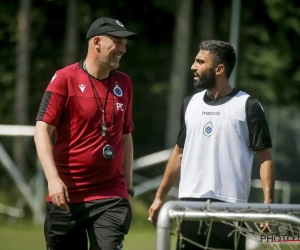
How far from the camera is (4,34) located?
28.0 meters

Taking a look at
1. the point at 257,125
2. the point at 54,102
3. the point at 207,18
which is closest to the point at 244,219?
the point at 257,125

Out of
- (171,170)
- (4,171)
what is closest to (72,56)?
(4,171)

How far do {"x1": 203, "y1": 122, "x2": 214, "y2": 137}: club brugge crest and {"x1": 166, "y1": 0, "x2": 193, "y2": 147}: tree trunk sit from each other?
1948 centimetres

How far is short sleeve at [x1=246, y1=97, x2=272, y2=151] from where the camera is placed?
6.48 metres

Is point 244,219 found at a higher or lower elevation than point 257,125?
lower

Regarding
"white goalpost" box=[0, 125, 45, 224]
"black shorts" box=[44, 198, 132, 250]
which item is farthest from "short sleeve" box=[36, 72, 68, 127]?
"white goalpost" box=[0, 125, 45, 224]

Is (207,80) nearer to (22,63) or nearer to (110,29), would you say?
(110,29)

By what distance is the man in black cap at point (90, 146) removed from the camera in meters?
6.57

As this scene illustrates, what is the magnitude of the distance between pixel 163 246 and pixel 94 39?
2.08 meters

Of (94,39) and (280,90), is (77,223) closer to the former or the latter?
(94,39)

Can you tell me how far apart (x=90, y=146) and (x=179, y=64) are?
66.5 feet

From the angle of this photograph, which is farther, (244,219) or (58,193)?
(58,193)

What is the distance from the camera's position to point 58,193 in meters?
6.19

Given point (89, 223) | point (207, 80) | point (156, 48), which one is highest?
point (156, 48)
